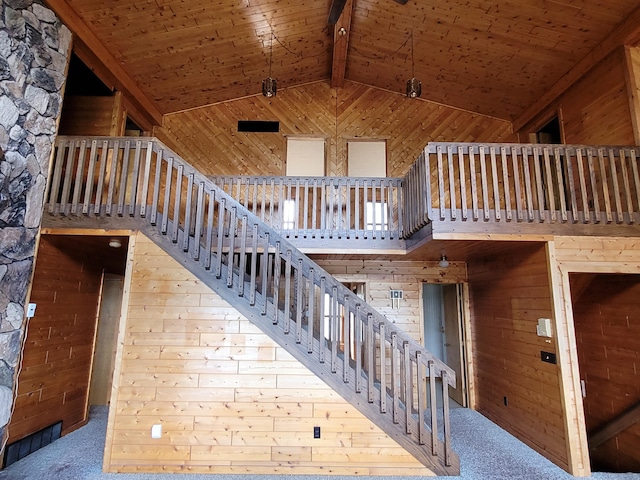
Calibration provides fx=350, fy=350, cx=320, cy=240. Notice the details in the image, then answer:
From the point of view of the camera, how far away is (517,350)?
14.3ft

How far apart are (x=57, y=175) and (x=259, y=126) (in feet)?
12.5

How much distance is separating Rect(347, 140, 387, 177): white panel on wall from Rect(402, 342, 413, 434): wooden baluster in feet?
13.9

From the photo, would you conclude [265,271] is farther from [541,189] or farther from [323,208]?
[541,189]

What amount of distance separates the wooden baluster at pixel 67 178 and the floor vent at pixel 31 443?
2433mm

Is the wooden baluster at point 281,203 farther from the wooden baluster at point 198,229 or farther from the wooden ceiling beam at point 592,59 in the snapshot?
the wooden ceiling beam at point 592,59

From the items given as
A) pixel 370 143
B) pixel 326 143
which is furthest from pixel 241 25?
pixel 370 143

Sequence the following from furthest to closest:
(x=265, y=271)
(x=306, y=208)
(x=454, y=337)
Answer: (x=454, y=337), (x=306, y=208), (x=265, y=271)

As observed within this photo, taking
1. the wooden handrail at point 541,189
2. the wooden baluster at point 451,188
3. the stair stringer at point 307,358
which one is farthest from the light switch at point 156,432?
the wooden baluster at point 451,188

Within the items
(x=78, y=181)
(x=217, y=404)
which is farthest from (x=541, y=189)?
(x=78, y=181)

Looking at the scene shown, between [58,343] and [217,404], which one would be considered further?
[58,343]

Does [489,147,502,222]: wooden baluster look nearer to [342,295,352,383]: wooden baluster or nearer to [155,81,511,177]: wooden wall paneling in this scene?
[342,295,352,383]: wooden baluster

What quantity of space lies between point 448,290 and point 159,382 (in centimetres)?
523

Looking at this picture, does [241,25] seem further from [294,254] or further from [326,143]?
[294,254]

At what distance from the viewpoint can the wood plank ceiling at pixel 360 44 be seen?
4488 millimetres
